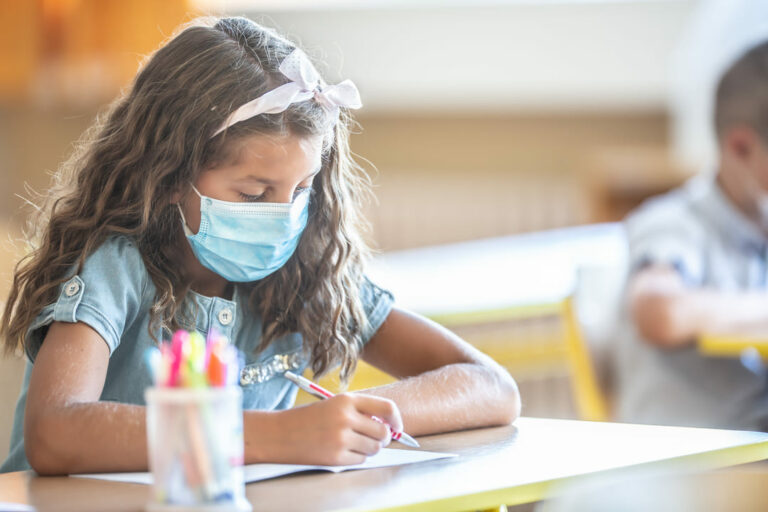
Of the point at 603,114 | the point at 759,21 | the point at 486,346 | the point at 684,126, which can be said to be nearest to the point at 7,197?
the point at 486,346

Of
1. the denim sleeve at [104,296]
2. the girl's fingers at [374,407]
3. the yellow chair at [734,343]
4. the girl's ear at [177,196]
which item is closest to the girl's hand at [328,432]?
the girl's fingers at [374,407]

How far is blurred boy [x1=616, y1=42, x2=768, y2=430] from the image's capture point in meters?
2.15

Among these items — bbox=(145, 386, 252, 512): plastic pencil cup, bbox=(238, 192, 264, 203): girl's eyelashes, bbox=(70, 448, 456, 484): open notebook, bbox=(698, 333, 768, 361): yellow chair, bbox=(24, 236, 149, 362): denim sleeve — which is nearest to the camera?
bbox=(145, 386, 252, 512): plastic pencil cup

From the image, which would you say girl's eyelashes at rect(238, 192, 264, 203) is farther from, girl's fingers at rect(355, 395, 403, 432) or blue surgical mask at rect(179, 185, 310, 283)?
girl's fingers at rect(355, 395, 403, 432)

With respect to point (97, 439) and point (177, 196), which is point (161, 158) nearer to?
point (177, 196)

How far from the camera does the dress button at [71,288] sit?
1064 mm

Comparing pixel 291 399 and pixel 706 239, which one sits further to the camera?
pixel 706 239

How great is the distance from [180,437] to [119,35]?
343 centimetres

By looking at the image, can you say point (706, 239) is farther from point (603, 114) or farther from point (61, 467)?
point (603, 114)

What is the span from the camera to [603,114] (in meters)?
4.39

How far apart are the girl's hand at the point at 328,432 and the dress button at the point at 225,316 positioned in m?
0.28

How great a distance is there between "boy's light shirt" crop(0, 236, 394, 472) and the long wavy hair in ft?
0.06

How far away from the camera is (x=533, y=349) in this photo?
13.0 feet

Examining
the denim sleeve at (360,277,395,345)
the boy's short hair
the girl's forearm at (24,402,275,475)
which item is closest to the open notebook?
the girl's forearm at (24,402,275,475)
